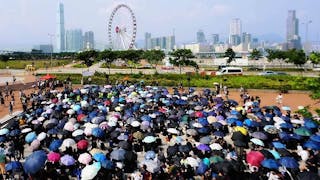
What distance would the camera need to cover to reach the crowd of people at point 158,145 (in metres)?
14.0

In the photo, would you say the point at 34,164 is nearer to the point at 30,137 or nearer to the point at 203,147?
the point at 30,137

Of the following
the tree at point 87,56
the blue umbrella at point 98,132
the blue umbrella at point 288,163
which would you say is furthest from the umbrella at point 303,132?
the tree at point 87,56

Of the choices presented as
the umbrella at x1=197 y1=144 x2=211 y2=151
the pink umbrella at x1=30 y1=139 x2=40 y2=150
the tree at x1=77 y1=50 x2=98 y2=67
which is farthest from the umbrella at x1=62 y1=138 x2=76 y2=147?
the tree at x1=77 y1=50 x2=98 y2=67

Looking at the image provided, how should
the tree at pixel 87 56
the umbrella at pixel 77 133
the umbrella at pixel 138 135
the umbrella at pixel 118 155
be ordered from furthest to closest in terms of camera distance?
1. the tree at pixel 87 56
2. the umbrella at pixel 138 135
3. the umbrella at pixel 77 133
4. the umbrella at pixel 118 155

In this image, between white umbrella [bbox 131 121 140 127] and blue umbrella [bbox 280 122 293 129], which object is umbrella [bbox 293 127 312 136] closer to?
blue umbrella [bbox 280 122 293 129]

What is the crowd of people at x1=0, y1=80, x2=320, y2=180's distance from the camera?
14039 millimetres

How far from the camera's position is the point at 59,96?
3141 centimetres

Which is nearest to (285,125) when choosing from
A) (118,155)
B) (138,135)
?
(138,135)

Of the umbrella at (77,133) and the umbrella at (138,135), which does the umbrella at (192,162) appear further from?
the umbrella at (77,133)

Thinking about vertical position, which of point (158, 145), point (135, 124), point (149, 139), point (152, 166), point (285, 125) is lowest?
point (158, 145)

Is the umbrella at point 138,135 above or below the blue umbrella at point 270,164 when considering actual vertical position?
above

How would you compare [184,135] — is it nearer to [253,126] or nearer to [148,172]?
[253,126]

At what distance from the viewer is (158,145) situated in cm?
1897

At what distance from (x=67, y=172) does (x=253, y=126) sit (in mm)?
10134
